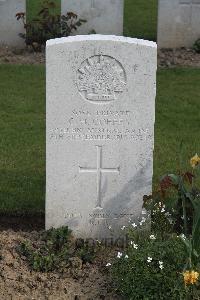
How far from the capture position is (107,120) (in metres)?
5.41

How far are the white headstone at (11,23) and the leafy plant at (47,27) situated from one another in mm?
110

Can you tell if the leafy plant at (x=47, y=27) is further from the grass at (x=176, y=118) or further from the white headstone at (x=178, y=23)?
the grass at (x=176, y=118)

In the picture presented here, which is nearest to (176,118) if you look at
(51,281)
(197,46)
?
(197,46)

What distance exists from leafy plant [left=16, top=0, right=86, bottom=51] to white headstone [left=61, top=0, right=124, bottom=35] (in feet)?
0.47

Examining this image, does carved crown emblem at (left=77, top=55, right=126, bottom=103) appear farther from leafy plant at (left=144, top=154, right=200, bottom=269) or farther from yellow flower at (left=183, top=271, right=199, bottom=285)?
yellow flower at (left=183, top=271, right=199, bottom=285)

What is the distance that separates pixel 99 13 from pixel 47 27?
0.83 m

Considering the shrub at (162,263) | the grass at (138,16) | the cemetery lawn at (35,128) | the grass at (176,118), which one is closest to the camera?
the shrub at (162,263)

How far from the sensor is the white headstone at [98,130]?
530 cm

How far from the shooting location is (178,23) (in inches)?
468

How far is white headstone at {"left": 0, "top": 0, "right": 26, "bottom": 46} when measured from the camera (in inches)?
451

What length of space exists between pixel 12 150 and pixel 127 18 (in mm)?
7352

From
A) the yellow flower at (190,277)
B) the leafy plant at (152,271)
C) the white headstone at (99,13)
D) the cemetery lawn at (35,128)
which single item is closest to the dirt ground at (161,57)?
the cemetery lawn at (35,128)

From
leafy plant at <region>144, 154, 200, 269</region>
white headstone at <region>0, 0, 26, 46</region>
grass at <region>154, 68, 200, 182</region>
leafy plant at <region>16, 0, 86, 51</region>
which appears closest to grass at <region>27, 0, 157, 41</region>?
leafy plant at <region>16, 0, 86, 51</region>

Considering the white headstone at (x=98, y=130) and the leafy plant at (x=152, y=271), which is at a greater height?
the white headstone at (x=98, y=130)
